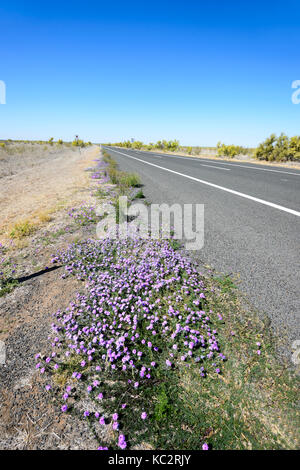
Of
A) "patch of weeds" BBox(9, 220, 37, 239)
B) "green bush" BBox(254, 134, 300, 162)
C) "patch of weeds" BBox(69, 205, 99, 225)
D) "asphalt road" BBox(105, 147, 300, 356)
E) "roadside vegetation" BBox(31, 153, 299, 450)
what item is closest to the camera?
"roadside vegetation" BBox(31, 153, 299, 450)

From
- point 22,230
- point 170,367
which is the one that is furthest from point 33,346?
point 22,230

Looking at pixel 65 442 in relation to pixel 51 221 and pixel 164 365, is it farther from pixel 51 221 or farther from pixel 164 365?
pixel 51 221

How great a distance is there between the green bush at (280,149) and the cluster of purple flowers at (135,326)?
87.7 feet

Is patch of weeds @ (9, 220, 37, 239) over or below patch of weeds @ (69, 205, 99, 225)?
below

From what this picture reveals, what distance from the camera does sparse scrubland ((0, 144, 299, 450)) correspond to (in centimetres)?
159

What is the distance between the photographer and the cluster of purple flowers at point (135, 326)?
6.58 ft

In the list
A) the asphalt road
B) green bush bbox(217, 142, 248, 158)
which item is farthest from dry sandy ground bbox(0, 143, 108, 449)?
green bush bbox(217, 142, 248, 158)

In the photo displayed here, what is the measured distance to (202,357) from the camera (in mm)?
2027

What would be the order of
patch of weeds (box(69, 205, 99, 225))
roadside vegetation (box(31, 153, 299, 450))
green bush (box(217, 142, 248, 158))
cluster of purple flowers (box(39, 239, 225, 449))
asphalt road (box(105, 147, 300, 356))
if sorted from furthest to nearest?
1. green bush (box(217, 142, 248, 158))
2. patch of weeds (box(69, 205, 99, 225))
3. asphalt road (box(105, 147, 300, 356))
4. cluster of purple flowers (box(39, 239, 225, 449))
5. roadside vegetation (box(31, 153, 299, 450))

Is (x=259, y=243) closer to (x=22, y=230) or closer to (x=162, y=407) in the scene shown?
(x=162, y=407)

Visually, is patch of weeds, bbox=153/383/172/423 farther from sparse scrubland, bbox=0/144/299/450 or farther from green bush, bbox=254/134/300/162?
green bush, bbox=254/134/300/162

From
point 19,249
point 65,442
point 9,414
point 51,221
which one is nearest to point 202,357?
point 65,442

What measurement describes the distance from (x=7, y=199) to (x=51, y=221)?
4.59 metres

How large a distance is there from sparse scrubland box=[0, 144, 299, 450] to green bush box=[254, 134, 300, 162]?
26710mm
